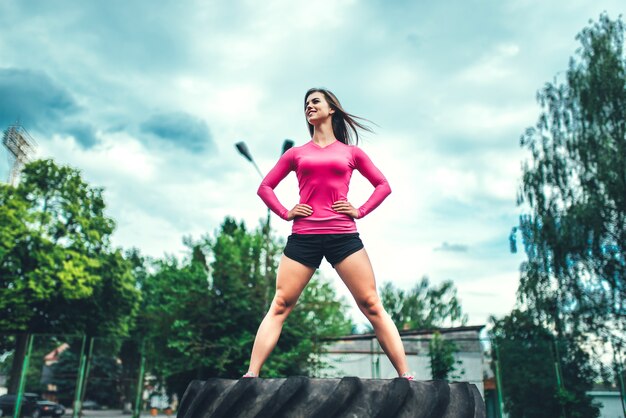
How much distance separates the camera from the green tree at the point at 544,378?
12117 millimetres

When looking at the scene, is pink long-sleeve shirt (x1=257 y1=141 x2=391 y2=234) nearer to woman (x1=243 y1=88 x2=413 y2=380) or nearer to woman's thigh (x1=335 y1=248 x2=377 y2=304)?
woman (x1=243 y1=88 x2=413 y2=380)

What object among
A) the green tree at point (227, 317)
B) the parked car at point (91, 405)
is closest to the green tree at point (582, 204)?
the green tree at point (227, 317)

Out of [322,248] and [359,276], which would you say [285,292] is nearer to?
[322,248]

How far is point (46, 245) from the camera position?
21.6 metres

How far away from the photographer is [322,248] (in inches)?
117

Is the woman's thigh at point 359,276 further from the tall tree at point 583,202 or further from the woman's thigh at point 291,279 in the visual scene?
the tall tree at point 583,202

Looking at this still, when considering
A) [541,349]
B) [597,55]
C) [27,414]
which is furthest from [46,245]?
[597,55]

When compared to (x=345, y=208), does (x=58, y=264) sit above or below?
above

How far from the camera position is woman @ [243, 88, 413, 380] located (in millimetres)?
2920

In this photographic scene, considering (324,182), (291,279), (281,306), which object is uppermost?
(324,182)

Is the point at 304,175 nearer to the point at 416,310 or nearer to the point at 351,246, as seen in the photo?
the point at 351,246

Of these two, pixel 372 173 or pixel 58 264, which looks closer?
pixel 372 173

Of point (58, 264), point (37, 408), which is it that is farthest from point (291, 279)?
point (37, 408)

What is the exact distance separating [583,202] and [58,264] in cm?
2088
